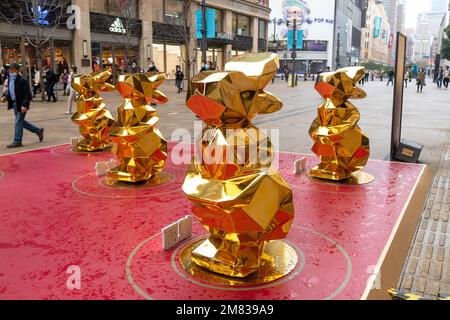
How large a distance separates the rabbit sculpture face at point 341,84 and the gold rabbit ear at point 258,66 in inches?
115

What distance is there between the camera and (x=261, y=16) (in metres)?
45.6

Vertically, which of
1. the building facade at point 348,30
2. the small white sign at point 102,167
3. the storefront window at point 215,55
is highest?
the building facade at point 348,30

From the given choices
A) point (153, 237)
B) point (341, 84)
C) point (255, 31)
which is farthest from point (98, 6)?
point (153, 237)

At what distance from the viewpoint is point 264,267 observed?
3.56 metres

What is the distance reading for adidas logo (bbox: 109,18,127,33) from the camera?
28592 millimetres

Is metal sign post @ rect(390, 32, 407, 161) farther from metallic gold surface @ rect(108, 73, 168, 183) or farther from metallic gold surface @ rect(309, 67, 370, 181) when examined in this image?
metallic gold surface @ rect(108, 73, 168, 183)

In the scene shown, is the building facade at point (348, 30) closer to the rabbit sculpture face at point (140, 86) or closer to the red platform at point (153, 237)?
the rabbit sculpture face at point (140, 86)

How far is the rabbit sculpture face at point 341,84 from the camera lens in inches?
236

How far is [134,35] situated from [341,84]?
87.2 feet

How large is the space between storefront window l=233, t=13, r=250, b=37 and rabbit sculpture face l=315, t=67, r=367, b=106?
123 ft

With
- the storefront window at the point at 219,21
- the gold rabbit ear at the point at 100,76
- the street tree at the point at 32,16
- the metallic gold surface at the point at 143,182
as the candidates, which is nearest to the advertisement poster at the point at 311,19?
the storefront window at the point at 219,21

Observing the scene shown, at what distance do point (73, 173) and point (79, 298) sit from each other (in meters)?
4.04
